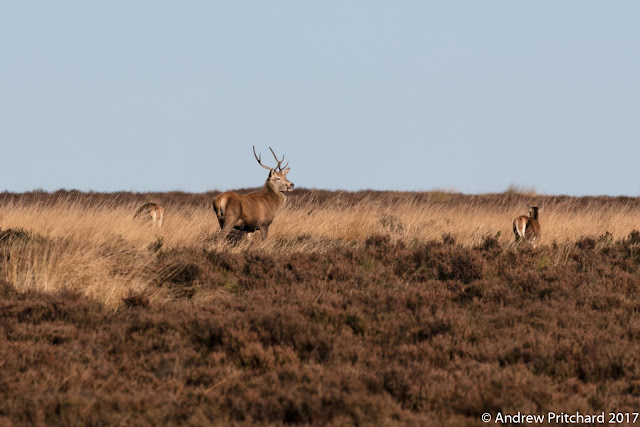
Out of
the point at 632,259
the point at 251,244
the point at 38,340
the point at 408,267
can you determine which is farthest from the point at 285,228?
the point at 38,340

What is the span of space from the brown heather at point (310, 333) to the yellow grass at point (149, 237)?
56mm

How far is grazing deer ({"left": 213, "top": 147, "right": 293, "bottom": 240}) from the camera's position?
45.6 feet

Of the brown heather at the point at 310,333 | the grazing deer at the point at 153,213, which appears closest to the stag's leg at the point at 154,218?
the grazing deer at the point at 153,213

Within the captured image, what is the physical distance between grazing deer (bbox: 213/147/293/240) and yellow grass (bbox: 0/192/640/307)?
0.37 metres

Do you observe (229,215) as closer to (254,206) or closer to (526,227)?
(254,206)

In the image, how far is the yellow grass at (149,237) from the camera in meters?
9.18

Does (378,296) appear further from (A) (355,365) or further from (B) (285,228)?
(B) (285,228)

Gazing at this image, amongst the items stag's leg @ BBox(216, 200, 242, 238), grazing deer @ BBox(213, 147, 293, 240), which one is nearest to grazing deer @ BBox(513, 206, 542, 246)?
grazing deer @ BBox(213, 147, 293, 240)

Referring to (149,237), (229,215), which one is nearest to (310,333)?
(229,215)

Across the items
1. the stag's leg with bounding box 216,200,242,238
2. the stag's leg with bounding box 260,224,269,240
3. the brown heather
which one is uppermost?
the stag's leg with bounding box 216,200,242,238

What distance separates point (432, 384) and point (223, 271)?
4965 millimetres

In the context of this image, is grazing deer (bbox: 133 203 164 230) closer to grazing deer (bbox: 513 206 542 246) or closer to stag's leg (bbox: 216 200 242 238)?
stag's leg (bbox: 216 200 242 238)

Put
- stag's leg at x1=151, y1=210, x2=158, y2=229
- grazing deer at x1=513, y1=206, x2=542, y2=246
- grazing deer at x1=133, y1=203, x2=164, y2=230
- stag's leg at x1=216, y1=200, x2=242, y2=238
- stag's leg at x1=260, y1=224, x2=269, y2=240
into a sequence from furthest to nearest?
grazing deer at x1=133, y1=203, x2=164, y2=230 < stag's leg at x1=151, y1=210, x2=158, y2=229 < grazing deer at x1=513, y1=206, x2=542, y2=246 < stag's leg at x1=260, y1=224, x2=269, y2=240 < stag's leg at x1=216, y1=200, x2=242, y2=238

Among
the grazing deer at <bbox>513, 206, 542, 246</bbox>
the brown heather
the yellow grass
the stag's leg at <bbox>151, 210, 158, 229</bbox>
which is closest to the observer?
the brown heather
